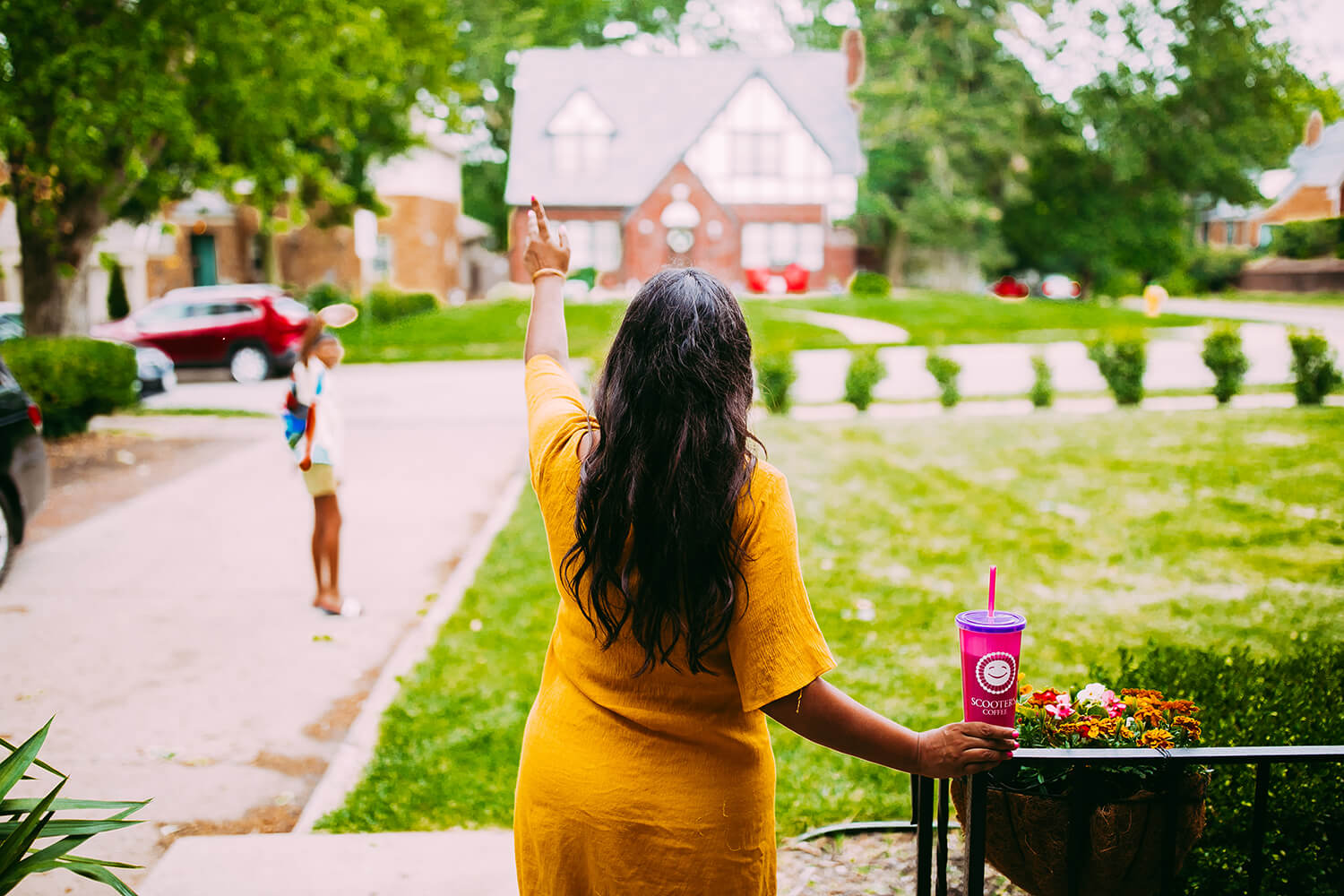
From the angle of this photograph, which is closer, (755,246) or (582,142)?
(582,142)

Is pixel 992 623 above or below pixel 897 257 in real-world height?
below

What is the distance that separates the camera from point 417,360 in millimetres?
22703

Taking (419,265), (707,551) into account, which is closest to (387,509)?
(707,551)

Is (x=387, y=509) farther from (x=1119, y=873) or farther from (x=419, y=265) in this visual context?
(x=419, y=265)

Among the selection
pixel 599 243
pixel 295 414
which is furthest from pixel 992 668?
pixel 599 243

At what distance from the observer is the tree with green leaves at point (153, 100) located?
11102mm

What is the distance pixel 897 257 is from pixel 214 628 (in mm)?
43233

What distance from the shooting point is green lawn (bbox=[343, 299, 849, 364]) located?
76.1 ft

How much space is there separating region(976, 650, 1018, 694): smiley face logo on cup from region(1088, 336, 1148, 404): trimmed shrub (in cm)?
1343

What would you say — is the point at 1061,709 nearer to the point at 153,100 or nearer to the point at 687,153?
the point at 153,100

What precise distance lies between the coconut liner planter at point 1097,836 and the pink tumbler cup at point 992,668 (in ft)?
1.99

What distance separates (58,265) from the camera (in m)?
14.3

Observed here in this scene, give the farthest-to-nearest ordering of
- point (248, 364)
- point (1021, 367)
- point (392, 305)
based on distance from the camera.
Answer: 1. point (392, 305)
2. point (248, 364)
3. point (1021, 367)

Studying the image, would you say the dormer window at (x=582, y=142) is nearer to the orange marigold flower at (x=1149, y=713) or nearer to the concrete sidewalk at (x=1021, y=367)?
the concrete sidewalk at (x=1021, y=367)
